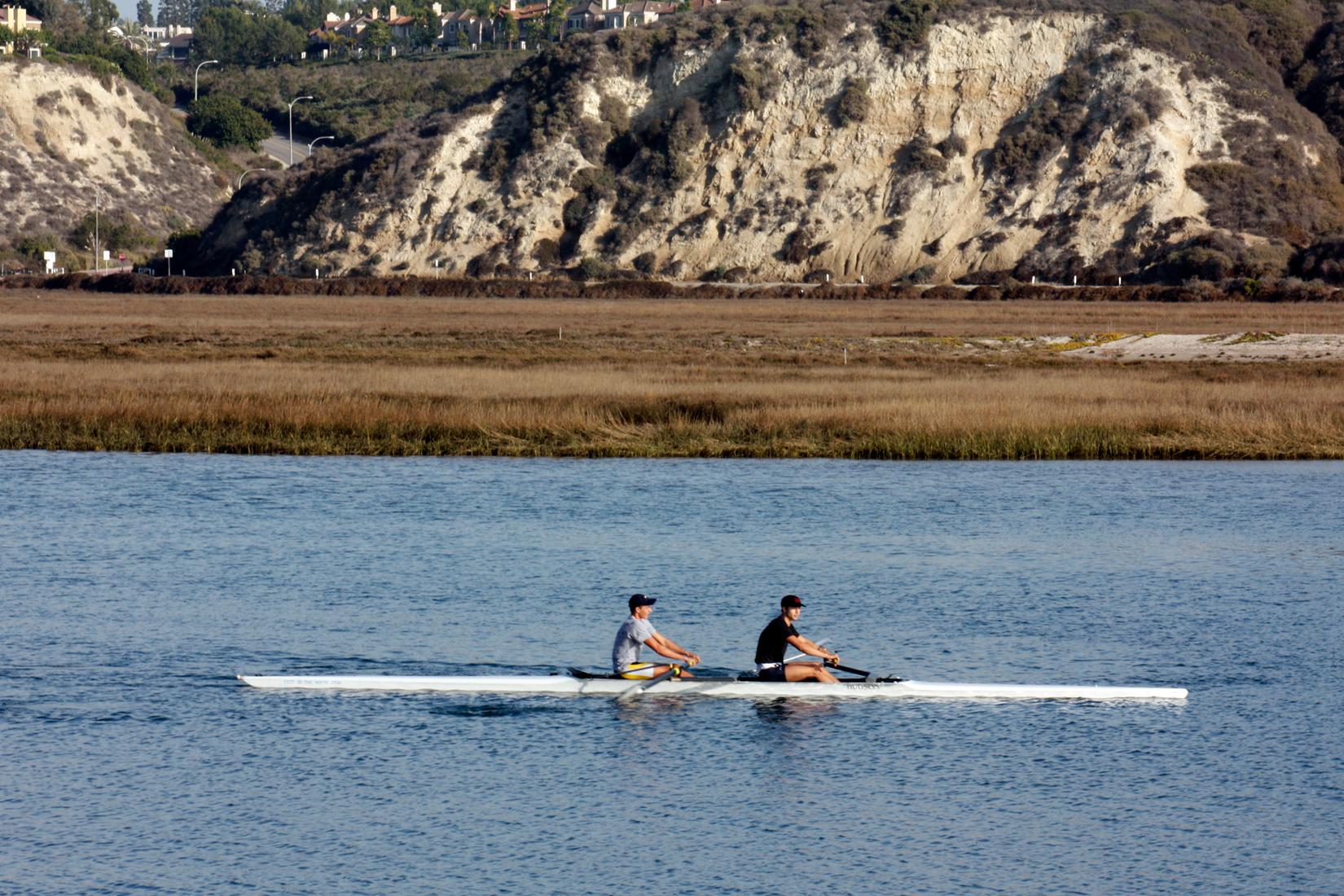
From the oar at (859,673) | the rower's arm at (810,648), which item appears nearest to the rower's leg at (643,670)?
the rower's arm at (810,648)

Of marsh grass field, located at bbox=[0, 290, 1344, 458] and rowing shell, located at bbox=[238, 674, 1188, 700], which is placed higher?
marsh grass field, located at bbox=[0, 290, 1344, 458]

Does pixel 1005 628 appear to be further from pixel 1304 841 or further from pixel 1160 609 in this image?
pixel 1304 841

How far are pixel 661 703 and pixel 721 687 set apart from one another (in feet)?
2.60

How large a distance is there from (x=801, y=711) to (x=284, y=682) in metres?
6.64

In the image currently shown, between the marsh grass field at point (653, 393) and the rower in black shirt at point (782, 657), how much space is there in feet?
73.6

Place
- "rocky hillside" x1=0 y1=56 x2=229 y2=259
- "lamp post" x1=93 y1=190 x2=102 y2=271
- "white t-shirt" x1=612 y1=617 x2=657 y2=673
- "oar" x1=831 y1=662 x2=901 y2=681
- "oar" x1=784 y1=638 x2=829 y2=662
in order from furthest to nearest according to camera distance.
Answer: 1. "rocky hillside" x1=0 y1=56 x2=229 y2=259
2. "lamp post" x1=93 y1=190 x2=102 y2=271
3. "oar" x1=784 y1=638 x2=829 y2=662
4. "white t-shirt" x1=612 y1=617 x2=657 y2=673
5. "oar" x1=831 y1=662 x2=901 y2=681

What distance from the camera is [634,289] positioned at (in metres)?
117

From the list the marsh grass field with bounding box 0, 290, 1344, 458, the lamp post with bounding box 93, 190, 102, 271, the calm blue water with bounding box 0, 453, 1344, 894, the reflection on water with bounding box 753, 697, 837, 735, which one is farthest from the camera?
the lamp post with bounding box 93, 190, 102, 271

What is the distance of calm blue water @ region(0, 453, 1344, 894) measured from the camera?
54.6 ft

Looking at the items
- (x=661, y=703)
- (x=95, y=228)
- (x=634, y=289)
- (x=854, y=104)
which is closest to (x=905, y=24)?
(x=854, y=104)

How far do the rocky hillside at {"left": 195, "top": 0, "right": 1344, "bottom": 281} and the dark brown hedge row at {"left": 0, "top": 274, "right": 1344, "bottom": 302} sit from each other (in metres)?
6.27

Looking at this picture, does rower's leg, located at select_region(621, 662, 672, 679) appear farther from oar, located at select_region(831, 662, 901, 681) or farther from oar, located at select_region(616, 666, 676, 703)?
oar, located at select_region(831, 662, 901, 681)

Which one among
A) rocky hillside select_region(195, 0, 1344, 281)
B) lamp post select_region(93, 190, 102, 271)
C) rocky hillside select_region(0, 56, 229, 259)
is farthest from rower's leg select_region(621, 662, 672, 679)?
rocky hillside select_region(0, 56, 229, 259)

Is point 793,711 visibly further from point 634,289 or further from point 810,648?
point 634,289
